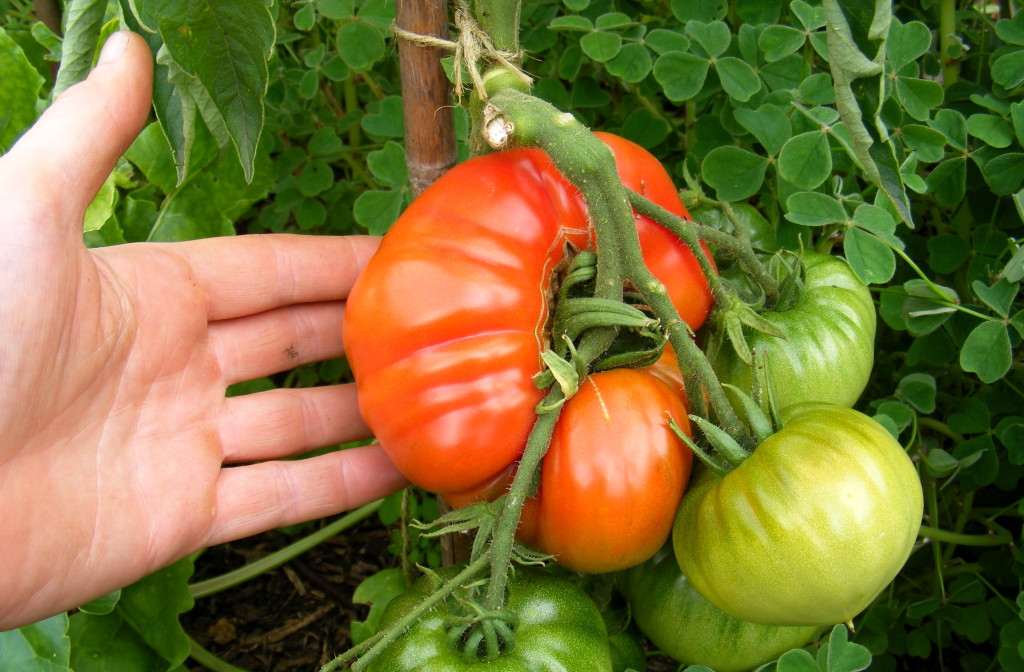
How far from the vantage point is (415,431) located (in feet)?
2.98

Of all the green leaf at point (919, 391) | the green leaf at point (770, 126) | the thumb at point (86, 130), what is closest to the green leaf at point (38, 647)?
the thumb at point (86, 130)

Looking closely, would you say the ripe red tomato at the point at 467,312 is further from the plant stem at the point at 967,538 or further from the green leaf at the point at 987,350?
the plant stem at the point at 967,538

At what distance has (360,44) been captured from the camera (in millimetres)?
1359

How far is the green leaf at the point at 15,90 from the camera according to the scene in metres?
1.40

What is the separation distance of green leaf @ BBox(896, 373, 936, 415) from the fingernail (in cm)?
128

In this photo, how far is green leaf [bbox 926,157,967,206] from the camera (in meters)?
1.32

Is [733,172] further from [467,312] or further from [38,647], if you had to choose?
[38,647]

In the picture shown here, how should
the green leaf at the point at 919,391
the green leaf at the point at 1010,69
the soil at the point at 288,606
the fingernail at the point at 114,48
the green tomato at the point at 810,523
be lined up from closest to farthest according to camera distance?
the green tomato at the point at 810,523, the fingernail at the point at 114,48, the green leaf at the point at 1010,69, the green leaf at the point at 919,391, the soil at the point at 288,606

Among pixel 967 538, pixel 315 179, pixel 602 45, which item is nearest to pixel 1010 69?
pixel 602 45

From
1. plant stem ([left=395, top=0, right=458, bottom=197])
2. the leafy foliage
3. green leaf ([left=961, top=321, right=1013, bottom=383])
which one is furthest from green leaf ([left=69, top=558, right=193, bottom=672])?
green leaf ([left=961, top=321, right=1013, bottom=383])

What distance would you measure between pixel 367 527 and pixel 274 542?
22 centimetres

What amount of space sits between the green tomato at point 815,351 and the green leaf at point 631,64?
17.9 inches

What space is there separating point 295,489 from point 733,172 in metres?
0.84

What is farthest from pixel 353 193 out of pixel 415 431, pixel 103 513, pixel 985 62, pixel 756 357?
pixel 985 62
